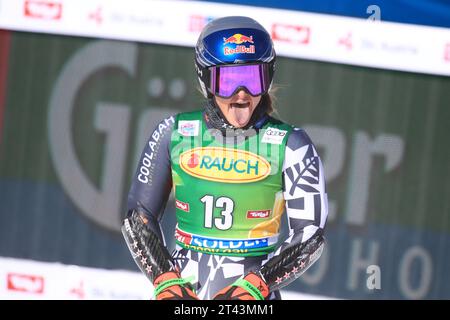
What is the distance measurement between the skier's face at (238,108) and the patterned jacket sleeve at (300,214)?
0.76 ft

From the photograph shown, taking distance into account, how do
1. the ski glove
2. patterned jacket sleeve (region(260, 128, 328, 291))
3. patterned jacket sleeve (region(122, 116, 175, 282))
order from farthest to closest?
patterned jacket sleeve (region(122, 116, 175, 282))
patterned jacket sleeve (region(260, 128, 328, 291))
the ski glove

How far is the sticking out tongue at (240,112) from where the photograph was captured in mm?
4629

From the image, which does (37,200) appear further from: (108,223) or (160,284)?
(160,284)

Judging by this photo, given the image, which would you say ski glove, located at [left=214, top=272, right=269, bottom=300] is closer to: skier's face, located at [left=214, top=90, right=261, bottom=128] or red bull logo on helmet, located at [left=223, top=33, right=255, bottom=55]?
skier's face, located at [left=214, top=90, right=261, bottom=128]

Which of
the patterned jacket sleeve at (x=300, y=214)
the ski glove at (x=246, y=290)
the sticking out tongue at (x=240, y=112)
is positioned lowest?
the ski glove at (x=246, y=290)

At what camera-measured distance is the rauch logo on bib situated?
15.3 feet

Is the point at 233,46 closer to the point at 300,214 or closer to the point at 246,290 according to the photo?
the point at 300,214

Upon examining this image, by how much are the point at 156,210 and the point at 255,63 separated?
836 millimetres

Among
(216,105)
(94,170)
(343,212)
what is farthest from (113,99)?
(216,105)

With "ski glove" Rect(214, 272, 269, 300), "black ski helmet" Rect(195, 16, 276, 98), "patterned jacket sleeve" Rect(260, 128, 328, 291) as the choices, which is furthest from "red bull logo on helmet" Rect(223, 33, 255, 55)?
"ski glove" Rect(214, 272, 269, 300)

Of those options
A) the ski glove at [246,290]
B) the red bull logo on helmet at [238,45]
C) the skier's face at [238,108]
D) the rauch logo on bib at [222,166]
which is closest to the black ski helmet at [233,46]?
the red bull logo on helmet at [238,45]

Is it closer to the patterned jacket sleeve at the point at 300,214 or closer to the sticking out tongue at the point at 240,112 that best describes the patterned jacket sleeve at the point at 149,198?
the sticking out tongue at the point at 240,112

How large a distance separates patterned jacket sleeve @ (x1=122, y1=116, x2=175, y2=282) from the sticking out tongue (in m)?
0.33

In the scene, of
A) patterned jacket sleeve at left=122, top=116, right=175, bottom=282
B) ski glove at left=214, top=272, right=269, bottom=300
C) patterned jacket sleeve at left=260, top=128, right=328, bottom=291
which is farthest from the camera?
patterned jacket sleeve at left=122, top=116, right=175, bottom=282
